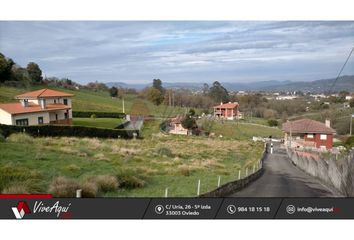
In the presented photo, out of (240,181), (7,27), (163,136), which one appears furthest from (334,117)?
(7,27)

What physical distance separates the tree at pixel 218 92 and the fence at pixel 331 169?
4.69ft

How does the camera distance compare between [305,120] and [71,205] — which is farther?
[305,120]

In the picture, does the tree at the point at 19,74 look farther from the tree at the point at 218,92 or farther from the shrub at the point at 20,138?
the tree at the point at 218,92

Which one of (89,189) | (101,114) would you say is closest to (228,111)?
(101,114)

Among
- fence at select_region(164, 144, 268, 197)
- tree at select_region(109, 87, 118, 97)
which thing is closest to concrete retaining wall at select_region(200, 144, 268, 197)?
fence at select_region(164, 144, 268, 197)

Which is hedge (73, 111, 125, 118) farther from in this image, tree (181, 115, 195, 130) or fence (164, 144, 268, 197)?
fence (164, 144, 268, 197)

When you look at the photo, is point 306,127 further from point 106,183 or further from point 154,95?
point 106,183

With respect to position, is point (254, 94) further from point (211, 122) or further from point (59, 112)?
point (59, 112)

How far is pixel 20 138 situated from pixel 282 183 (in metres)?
3.67

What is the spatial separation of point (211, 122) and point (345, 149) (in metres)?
1.90

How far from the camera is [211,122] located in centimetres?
471

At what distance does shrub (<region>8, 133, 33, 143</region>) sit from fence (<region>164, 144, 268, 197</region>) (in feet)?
6.36

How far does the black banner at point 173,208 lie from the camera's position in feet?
13.7

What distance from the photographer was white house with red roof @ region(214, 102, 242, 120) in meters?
4.71
